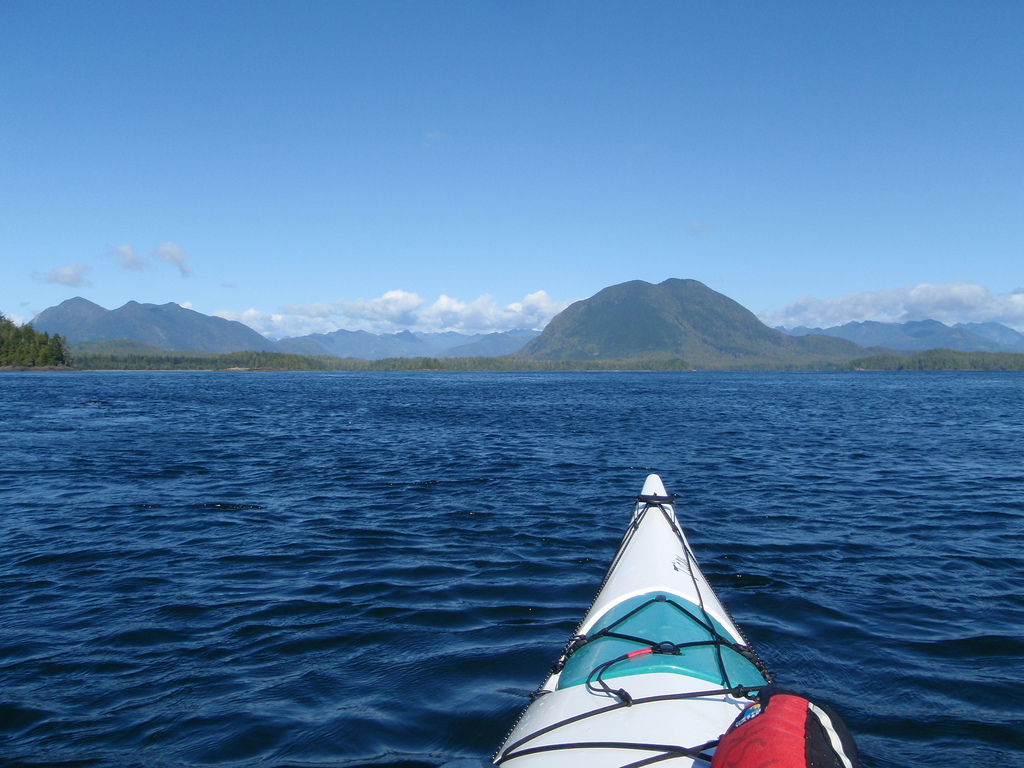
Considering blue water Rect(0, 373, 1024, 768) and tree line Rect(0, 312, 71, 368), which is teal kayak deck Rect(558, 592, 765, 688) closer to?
blue water Rect(0, 373, 1024, 768)

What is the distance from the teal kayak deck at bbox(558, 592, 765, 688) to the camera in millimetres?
5465

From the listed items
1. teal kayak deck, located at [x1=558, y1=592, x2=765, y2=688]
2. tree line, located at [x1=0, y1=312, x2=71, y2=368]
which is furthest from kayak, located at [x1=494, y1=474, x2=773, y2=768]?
A: tree line, located at [x1=0, y1=312, x2=71, y2=368]

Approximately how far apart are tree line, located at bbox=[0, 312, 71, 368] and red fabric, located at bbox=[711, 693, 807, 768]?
585ft

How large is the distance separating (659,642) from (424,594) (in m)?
4.95

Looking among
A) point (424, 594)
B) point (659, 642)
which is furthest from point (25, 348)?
point (659, 642)

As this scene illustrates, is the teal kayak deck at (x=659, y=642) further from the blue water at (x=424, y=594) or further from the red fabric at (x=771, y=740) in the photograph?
the red fabric at (x=771, y=740)

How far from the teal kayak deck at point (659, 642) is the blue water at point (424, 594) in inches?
54.8

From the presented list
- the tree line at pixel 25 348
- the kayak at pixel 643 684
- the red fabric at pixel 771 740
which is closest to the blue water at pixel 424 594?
the kayak at pixel 643 684

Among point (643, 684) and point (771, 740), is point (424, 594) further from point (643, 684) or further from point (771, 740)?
point (771, 740)

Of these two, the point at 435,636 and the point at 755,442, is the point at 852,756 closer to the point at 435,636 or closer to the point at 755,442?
the point at 435,636

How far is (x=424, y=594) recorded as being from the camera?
32.3 ft

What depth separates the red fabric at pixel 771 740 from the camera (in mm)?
3316

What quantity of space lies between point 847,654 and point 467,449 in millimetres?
19255

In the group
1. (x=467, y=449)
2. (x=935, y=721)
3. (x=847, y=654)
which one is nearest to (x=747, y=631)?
(x=847, y=654)
